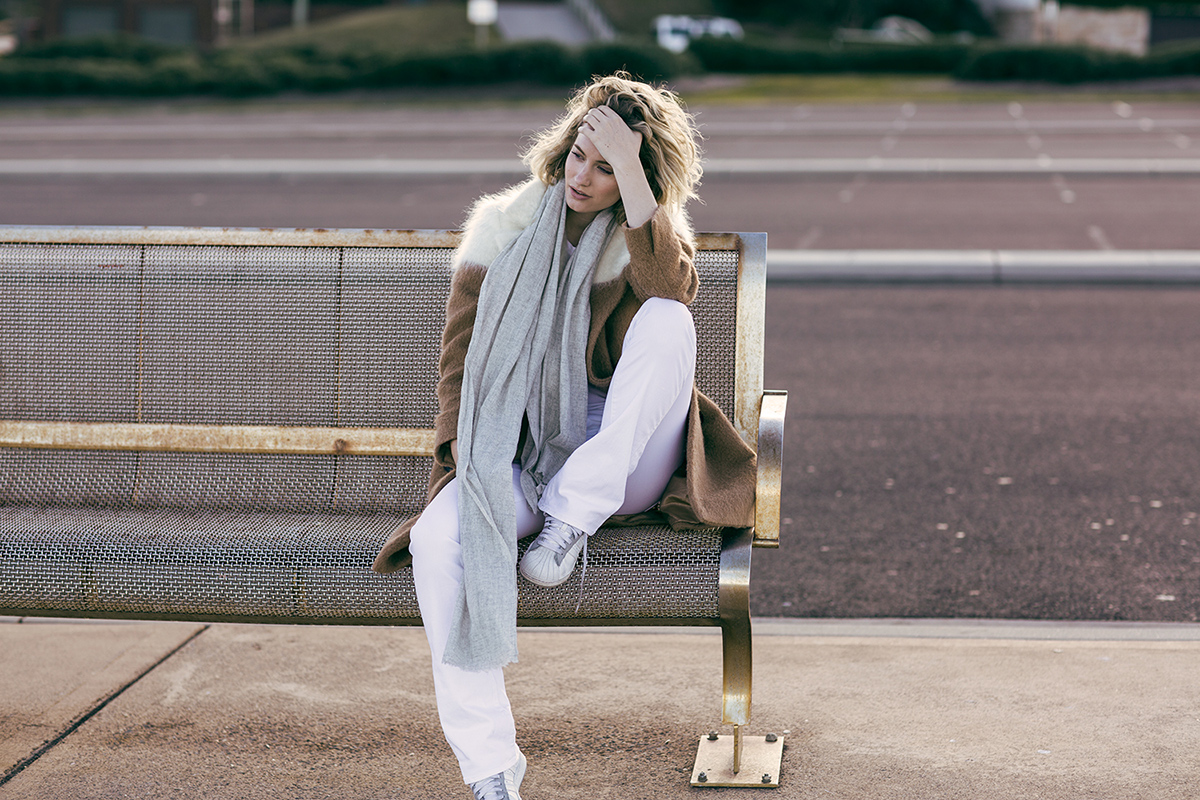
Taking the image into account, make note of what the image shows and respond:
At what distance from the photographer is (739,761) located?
2957 millimetres

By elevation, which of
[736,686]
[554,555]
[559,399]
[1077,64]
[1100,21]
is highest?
[1100,21]

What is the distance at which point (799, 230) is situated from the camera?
42.2ft

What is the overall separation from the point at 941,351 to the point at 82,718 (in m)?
5.56

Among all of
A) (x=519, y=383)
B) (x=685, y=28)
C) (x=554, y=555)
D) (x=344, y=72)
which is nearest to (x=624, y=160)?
(x=519, y=383)

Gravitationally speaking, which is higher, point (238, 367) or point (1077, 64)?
point (1077, 64)

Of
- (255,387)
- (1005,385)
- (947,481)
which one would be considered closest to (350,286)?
(255,387)

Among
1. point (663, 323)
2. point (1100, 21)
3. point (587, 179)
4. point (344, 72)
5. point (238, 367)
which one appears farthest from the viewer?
point (1100, 21)

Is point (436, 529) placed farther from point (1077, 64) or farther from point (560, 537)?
point (1077, 64)

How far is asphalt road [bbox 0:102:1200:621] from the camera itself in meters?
4.49

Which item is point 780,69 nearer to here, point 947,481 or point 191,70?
point 191,70

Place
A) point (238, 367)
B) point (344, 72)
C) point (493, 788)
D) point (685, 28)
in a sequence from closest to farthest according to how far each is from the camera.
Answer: point (493, 788), point (238, 367), point (344, 72), point (685, 28)

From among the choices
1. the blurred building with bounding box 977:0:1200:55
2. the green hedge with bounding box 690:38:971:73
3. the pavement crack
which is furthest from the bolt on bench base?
the blurred building with bounding box 977:0:1200:55

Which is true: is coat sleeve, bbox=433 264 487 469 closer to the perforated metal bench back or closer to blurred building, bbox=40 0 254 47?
the perforated metal bench back

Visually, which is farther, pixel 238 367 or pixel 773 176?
pixel 773 176
